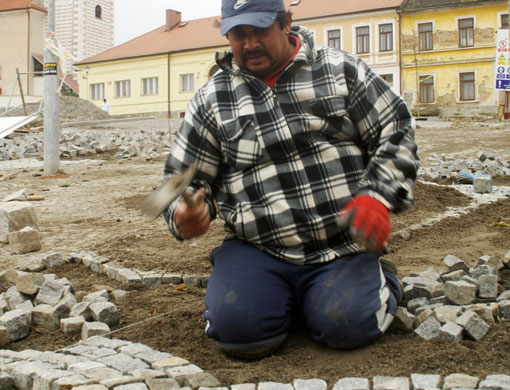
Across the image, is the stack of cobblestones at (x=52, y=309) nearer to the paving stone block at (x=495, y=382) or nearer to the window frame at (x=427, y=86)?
the paving stone block at (x=495, y=382)

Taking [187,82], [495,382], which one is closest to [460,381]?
[495,382]

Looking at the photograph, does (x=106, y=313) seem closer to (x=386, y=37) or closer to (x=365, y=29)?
(x=386, y=37)

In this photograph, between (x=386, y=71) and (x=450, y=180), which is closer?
(x=450, y=180)

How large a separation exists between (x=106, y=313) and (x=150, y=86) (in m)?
35.3

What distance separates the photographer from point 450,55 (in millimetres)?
30500

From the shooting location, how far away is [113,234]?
5.16 metres

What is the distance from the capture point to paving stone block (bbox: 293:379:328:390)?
6.88 ft

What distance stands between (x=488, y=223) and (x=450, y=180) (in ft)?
8.29

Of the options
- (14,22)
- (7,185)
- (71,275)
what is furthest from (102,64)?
(71,275)

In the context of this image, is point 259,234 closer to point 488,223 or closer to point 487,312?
point 487,312

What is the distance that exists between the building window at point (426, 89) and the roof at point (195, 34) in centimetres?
420

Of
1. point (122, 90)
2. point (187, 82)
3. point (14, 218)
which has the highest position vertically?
point (187, 82)

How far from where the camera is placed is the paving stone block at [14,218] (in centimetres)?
487

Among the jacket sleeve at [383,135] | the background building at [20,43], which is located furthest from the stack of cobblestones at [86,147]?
the background building at [20,43]
